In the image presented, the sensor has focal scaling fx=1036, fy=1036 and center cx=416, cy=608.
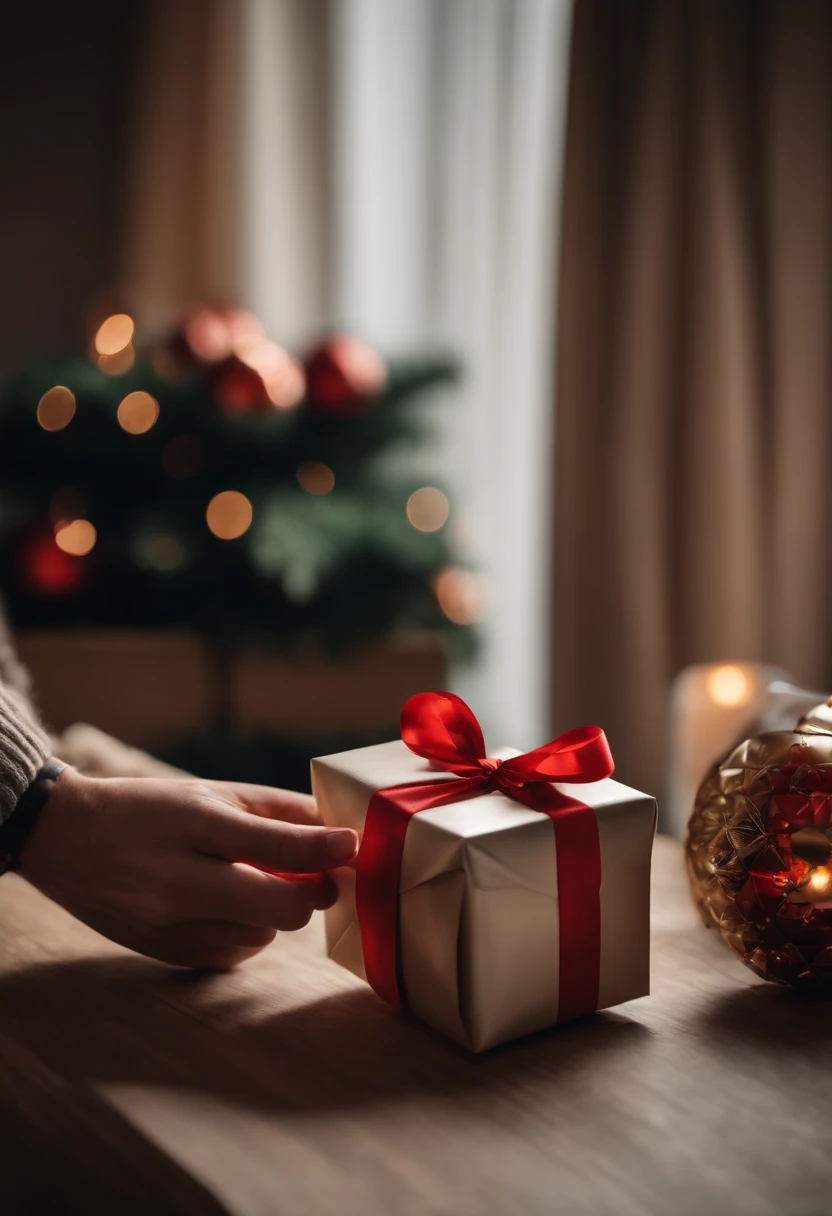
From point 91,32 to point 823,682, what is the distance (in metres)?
2.26

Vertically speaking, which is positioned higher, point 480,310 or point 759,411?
point 480,310

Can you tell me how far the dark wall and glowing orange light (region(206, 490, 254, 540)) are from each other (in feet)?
4.15

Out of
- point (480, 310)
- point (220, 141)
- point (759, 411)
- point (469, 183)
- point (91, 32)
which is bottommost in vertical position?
point (759, 411)

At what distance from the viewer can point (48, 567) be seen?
1.55 meters

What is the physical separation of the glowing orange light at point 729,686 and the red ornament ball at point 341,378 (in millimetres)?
934

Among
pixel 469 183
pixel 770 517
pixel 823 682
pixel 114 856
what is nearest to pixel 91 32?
pixel 469 183

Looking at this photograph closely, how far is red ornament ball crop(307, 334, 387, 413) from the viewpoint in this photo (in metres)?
1.54

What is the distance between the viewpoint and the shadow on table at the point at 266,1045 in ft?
1.46

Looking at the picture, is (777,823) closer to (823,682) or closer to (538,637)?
(823,682)

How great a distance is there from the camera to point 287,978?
550mm

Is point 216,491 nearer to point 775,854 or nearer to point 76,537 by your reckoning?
point 76,537

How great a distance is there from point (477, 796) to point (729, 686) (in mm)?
312

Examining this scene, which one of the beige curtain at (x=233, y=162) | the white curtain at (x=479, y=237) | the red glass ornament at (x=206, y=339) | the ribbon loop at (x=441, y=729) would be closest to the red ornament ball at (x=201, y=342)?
the red glass ornament at (x=206, y=339)

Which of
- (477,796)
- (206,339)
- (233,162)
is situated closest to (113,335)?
(206,339)
